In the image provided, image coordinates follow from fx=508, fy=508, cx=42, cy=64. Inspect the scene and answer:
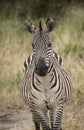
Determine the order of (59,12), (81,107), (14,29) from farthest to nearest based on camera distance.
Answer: (59,12), (14,29), (81,107)

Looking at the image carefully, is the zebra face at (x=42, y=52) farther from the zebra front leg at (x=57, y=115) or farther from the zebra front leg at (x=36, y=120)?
the zebra front leg at (x=36, y=120)

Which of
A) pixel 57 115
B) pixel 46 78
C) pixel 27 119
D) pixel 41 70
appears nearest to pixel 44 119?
pixel 57 115

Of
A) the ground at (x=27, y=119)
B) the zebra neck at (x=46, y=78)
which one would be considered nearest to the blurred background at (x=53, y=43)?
the ground at (x=27, y=119)

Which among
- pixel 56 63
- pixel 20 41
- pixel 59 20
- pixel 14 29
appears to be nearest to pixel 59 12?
pixel 59 20

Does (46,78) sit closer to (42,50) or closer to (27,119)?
(42,50)

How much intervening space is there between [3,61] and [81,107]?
296 cm

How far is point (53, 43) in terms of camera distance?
1184cm

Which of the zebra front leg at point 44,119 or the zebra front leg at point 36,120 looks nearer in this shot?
the zebra front leg at point 44,119

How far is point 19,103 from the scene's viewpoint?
8.80m

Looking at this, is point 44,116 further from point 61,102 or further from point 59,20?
point 59,20

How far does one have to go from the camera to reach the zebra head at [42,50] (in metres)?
5.66

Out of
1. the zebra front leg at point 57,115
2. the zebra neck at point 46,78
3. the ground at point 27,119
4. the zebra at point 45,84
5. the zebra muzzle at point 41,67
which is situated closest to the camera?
the zebra muzzle at point 41,67

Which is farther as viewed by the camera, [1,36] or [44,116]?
[1,36]

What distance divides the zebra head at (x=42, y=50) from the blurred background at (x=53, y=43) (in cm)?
157
